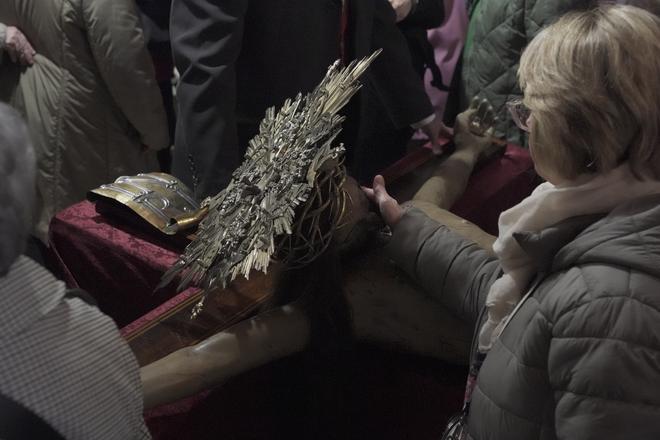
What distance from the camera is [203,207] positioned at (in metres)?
1.46

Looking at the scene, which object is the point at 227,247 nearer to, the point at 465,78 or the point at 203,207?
the point at 203,207

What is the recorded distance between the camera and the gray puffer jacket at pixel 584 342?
82cm

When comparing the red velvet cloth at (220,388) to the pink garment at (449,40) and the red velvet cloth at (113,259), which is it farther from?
the pink garment at (449,40)

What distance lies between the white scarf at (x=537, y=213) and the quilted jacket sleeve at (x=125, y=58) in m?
1.20

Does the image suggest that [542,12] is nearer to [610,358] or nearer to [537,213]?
[537,213]

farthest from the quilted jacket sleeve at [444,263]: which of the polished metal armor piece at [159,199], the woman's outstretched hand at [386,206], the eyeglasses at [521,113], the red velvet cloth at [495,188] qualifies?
the red velvet cloth at [495,188]

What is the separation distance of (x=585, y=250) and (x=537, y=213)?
10 cm

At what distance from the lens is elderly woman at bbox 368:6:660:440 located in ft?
2.70

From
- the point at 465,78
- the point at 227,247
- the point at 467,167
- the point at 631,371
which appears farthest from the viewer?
the point at 465,78

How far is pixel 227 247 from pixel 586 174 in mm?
536

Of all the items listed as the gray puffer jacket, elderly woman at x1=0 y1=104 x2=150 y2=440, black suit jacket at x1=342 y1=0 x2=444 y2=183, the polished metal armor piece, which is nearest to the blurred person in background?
black suit jacket at x1=342 y1=0 x2=444 y2=183

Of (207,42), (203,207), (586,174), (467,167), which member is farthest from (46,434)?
(467,167)

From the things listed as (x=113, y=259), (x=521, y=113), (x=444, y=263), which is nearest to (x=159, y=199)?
(x=113, y=259)

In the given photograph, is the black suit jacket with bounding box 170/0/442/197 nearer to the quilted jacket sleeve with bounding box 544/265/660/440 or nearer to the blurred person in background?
the blurred person in background
